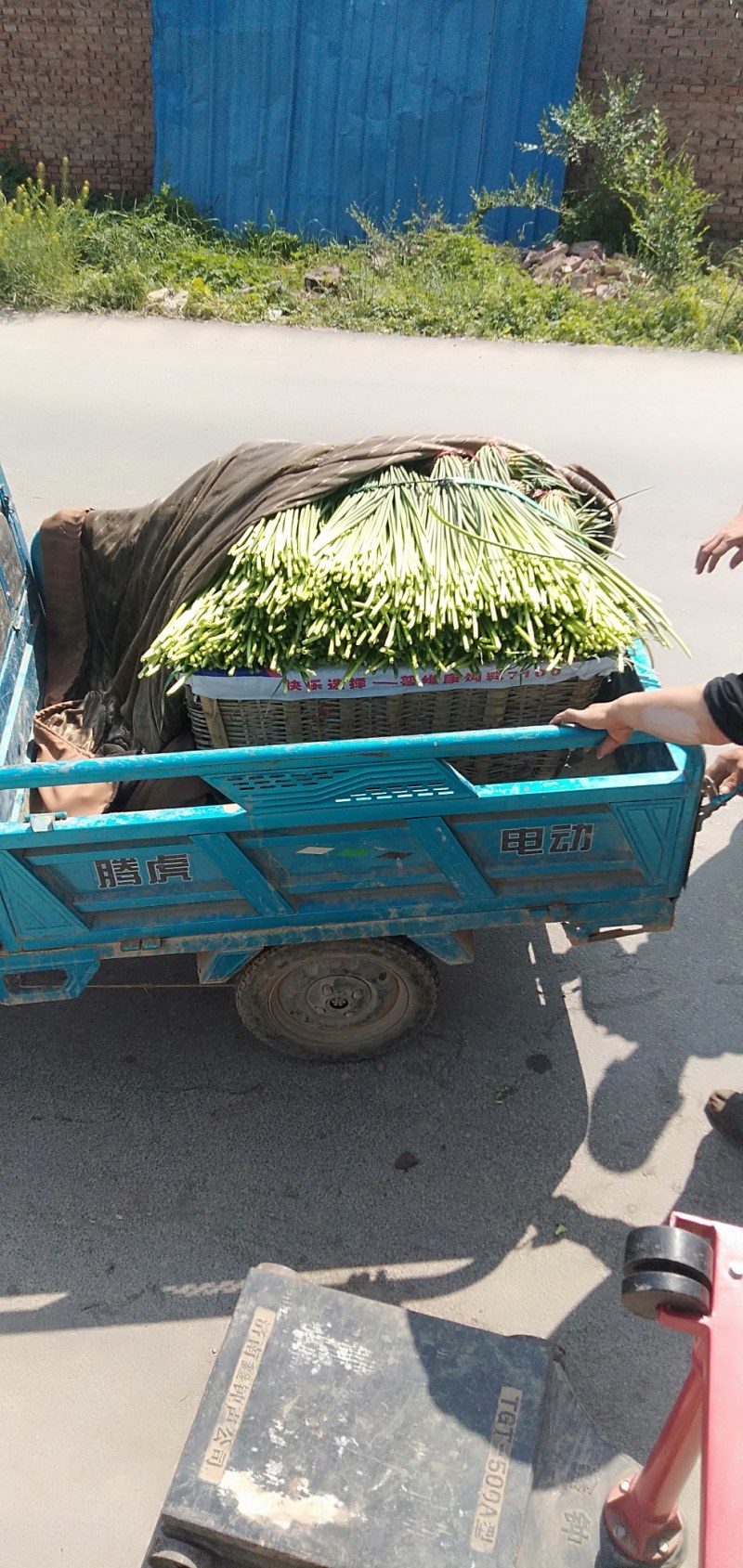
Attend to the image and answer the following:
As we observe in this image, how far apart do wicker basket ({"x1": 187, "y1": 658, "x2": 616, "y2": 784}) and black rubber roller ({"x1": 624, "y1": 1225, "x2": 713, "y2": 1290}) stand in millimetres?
1584

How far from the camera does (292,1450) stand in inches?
107

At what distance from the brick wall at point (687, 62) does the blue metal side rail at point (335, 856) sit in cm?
949

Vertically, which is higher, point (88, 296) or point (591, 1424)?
point (88, 296)

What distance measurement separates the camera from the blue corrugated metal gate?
395 inches

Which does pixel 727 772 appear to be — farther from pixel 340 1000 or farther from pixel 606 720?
pixel 340 1000

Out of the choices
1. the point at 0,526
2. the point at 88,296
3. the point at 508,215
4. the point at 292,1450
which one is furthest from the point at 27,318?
the point at 292,1450

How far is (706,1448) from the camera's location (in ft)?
6.27

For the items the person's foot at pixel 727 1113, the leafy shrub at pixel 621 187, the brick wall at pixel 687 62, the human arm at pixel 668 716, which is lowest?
the person's foot at pixel 727 1113

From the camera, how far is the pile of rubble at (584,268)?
32.8ft

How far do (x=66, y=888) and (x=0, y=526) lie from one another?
160 cm

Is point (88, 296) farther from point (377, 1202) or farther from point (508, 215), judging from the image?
point (377, 1202)

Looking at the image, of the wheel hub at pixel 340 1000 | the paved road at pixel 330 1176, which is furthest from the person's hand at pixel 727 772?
the wheel hub at pixel 340 1000

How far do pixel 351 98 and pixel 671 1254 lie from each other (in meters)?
11.1

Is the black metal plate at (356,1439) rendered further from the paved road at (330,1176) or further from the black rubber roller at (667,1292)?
the black rubber roller at (667,1292)
